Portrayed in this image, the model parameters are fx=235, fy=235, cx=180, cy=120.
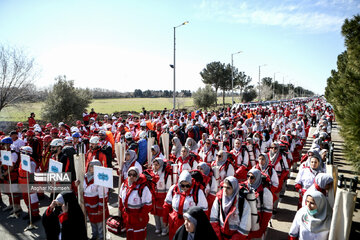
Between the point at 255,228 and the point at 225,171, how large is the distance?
229 cm

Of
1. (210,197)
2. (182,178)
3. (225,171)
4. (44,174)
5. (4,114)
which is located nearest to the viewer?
(182,178)

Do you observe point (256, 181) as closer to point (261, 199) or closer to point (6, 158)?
point (261, 199)

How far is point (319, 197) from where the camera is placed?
3.06m

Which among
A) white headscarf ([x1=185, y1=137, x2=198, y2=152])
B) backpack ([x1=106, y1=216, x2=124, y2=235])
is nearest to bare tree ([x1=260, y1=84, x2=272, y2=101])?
white headscarf ([x1=185, y1=137, x2=198, y2=152])

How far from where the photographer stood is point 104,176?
4.53 meters

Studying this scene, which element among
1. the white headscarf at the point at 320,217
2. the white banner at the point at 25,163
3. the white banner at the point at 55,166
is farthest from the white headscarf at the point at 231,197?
the white banner at the point at 25,163

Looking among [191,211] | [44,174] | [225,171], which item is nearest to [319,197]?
[191,211]

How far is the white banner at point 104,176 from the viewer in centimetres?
445

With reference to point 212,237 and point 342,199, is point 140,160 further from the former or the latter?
point 342,199

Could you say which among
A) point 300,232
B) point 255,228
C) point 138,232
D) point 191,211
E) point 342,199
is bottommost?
point 138,232

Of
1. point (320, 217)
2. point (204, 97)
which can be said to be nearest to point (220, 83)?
point (204, 97)

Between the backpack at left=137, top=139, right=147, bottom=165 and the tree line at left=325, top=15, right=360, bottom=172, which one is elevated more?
the tree line at left=325, top=15, right=360, bottom=172

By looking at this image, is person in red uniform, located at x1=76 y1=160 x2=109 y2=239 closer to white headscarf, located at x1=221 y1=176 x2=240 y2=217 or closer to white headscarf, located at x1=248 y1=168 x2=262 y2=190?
white headscarf, located at x1=221 y1=176 x2=240 y2=217

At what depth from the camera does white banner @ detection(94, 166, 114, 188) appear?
14.6 feet
